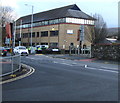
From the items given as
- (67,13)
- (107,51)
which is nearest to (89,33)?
(67,13)

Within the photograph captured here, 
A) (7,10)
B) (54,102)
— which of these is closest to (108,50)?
(54,102)

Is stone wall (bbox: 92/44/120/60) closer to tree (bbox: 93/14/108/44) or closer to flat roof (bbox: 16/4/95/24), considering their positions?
tree (bbox: 93/14/108/44)

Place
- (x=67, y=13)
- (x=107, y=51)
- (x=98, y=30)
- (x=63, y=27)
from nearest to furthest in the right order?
1. (x=107, y=51)
2. (x=98, y=30)
3. (x=63, y=27)
4. (x=67, y=13)

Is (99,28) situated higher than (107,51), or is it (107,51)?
(99,28)

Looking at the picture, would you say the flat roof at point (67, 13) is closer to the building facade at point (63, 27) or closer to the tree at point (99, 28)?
the building facade at point (63, 27)

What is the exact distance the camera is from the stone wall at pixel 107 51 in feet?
74.4

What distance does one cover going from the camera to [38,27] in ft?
210

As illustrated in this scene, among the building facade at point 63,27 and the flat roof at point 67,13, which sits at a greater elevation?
the flat roof at point 67,13

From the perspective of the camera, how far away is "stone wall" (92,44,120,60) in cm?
2269

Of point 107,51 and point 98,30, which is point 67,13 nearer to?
point 98,30

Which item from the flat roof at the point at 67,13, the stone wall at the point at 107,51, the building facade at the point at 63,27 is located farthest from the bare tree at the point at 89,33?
the stone wall at the point at 107,51

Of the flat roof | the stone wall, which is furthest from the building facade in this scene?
the stone wall

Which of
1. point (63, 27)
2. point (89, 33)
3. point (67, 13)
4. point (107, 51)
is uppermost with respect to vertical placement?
point (67, 13)

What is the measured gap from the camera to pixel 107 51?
24000 mm
